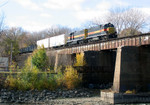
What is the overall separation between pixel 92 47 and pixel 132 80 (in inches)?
476

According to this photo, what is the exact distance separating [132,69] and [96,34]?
17497mm

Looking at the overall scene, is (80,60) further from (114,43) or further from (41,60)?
(41,60)

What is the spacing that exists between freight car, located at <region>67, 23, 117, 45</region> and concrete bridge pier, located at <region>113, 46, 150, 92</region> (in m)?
12.6

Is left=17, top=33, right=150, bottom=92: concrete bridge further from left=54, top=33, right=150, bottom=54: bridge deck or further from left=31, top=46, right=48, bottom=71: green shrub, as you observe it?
left=31, top=46, right=48, bottom=71: green shrub

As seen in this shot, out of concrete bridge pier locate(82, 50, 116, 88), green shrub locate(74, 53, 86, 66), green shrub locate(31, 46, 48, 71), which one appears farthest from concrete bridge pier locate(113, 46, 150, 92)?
green shrub locate(31, 46, 48, 71)

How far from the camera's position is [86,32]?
45.8 metres

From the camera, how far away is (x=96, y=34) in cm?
4234

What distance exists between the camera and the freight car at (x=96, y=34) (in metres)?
40.0

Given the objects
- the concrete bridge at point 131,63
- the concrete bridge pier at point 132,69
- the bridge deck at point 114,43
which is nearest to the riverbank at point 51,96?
the concrete bridge pier at point 132,69


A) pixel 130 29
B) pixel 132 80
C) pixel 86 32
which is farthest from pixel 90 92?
pixel 130 29

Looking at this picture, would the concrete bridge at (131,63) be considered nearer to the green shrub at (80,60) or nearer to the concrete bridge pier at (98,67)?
the concrete bridge pier at (98,67)

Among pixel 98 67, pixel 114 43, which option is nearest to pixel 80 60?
pixel 98 67

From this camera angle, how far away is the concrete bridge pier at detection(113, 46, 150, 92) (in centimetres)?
2514

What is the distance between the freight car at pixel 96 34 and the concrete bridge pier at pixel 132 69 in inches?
498
